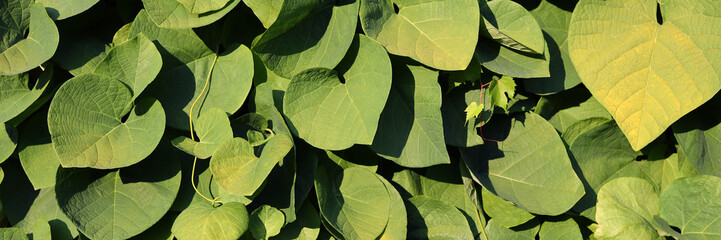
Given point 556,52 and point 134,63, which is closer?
point 134,63

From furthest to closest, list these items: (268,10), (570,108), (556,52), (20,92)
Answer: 1. (570,108)
2. (556,52)
3. (20,92)
4. (268,10)

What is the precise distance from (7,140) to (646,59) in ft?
4.64

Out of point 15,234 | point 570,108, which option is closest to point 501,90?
point 570,108

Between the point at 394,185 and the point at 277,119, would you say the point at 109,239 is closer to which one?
the point at 277,119

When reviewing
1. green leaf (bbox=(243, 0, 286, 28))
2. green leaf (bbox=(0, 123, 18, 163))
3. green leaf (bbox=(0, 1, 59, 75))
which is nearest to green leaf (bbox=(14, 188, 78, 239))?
green leaf (bbox=(0, 123, 18, 163))

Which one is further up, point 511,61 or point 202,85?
point 511,61

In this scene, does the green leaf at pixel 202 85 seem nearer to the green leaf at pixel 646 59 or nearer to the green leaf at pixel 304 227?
the green leaf at pixel 304 227

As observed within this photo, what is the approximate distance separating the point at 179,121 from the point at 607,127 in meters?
1.02

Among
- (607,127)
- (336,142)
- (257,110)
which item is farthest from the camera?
(607,127)

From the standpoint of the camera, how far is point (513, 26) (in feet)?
3.84

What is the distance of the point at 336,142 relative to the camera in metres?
1.10

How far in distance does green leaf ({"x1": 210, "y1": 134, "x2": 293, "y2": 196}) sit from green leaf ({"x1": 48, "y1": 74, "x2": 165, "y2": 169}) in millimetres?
141

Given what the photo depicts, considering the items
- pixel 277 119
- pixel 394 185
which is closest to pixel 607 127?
pixel 394 185

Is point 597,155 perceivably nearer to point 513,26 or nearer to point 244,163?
point 513,26
